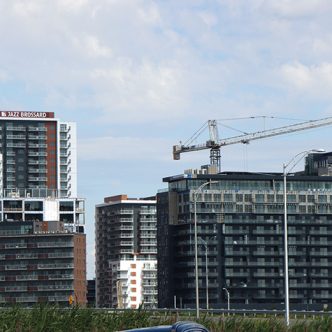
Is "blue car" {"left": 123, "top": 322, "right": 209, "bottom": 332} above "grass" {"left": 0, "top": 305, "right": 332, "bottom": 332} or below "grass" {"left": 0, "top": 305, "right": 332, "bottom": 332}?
above

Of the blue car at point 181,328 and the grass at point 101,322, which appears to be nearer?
Result: the blue car at point 181,328

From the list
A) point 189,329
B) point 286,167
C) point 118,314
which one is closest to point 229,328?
point 118,314

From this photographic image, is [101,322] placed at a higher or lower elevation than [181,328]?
lower

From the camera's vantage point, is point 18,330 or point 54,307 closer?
point 18,330

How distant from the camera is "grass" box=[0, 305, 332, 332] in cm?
3741

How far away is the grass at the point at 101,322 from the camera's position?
3741cm

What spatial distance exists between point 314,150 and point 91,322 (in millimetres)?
26425

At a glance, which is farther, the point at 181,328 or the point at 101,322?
the point at 101,322

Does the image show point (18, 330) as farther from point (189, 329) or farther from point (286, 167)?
point (286, 167)

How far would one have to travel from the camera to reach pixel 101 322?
39.2 metres

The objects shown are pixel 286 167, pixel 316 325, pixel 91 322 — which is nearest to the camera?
pixel 91 322

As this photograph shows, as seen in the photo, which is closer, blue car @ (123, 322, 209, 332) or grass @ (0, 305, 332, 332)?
blue car @ (123, 322, 209, 332)

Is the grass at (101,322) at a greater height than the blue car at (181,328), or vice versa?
the blue car at (181,328)

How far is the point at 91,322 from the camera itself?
127 ft
